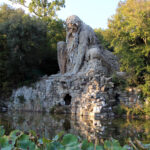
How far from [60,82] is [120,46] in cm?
421

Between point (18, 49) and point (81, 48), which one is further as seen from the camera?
point (18, 49)

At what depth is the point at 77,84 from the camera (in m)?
13.0

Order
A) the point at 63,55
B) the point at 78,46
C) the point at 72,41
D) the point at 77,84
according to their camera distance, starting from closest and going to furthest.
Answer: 1. the point at 77,84
2. the point at 78,46
3. the point at 72,41
4. the point at 63,55

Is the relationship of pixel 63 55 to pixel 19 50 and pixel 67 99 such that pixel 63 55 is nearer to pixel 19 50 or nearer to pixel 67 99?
pixel 67 99

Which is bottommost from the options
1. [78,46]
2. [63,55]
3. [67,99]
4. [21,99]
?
[67,99]

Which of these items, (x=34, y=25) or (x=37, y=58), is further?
(x=37, y=58)

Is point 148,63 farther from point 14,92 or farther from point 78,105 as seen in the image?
point 14,92

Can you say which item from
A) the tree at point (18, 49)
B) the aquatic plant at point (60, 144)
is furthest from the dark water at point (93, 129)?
the tree at point (18, 49)

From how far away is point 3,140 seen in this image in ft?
7.63

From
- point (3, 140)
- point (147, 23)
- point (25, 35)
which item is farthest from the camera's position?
point (25, 35)

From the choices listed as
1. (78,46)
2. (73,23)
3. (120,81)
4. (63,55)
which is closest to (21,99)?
(63,55)

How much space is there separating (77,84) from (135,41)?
3.89 meters

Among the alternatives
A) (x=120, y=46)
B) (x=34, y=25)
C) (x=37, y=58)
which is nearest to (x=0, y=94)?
(x=37, y=58)

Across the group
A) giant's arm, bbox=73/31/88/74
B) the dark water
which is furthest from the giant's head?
the dark water
